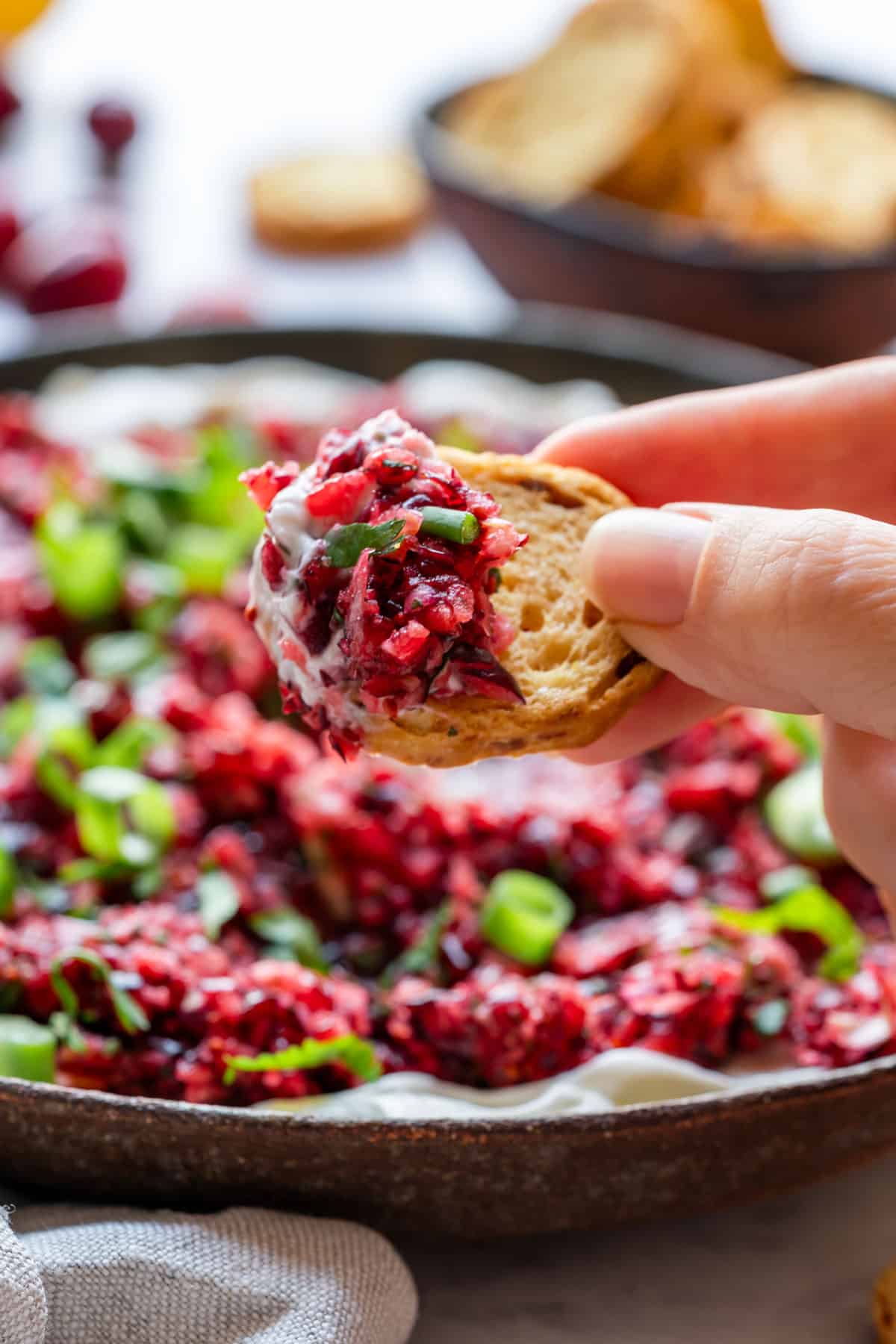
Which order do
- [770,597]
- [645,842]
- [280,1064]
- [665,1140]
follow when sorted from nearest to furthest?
[770,597], [665,1140], [280,1064], [645,842]

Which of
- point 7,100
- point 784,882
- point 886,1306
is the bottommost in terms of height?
point 886,1306

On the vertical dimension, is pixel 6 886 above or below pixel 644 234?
below

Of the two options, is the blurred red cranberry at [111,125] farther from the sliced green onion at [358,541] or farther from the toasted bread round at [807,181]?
the sliced green onion at [358,541]

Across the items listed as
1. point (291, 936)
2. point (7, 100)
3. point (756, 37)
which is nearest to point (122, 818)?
point (291, 936)

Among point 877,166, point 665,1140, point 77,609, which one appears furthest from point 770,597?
point 877,166

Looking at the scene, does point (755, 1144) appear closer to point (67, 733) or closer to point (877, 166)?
point (67, 733)

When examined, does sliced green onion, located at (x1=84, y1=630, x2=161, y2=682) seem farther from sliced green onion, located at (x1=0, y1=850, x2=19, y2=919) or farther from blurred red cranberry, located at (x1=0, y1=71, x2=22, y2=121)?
blurred red cranberry, located at (x1=0, y1=71, x2=22, y2=121)

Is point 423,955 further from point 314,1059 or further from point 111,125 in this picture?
point 111,125
